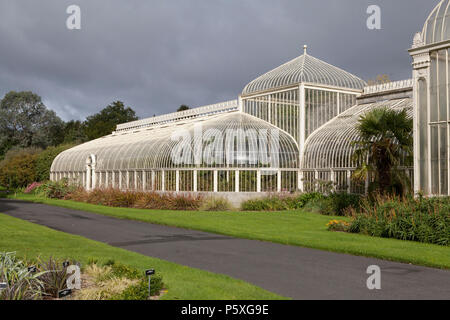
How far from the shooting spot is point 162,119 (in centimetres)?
4459

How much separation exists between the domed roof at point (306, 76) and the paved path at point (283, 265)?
1768 cm

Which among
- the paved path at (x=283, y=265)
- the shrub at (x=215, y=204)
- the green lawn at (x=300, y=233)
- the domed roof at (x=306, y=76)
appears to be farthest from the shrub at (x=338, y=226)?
the domed roof at (x=306, y=76)

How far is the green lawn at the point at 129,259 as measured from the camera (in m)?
7.83

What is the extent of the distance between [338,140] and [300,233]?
509 inches

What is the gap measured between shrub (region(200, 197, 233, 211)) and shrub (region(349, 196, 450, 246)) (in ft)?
34.3

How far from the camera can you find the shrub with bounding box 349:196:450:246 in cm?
1366

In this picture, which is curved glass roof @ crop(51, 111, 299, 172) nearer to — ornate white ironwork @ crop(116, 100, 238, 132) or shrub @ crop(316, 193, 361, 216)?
ornate white ironwork @ crop(116, 100, 238, 132)

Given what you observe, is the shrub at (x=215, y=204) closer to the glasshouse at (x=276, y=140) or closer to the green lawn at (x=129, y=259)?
the glasshouse at (x=276, y=140)

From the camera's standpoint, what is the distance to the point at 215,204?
2573 centimetres

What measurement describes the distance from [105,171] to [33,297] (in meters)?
31.6
